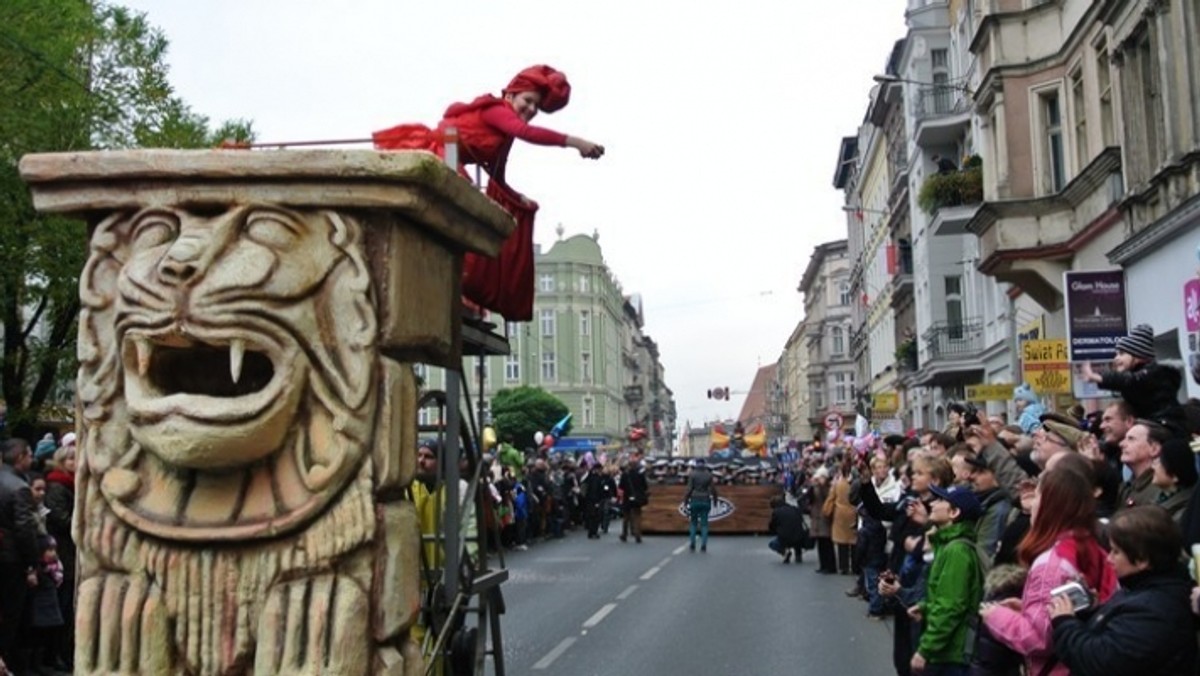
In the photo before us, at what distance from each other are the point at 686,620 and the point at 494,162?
9581mm

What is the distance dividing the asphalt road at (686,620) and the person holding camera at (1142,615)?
20.7ft

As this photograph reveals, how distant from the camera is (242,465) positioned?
414 cm

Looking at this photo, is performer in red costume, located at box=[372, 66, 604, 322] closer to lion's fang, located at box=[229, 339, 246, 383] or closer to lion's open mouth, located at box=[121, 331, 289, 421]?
lion's open mouth, located at box=[121, 331, 289, 421]

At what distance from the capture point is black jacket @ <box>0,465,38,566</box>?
960 centimetres

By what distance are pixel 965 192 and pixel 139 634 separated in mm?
29991

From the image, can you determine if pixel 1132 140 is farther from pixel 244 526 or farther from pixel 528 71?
pixel 244 526

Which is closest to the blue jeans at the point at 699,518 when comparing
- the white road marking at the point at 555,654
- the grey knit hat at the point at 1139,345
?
the white road marking at the point at 555,654

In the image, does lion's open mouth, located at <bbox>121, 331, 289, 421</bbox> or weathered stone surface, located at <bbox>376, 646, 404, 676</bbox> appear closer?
lion's open mouth, located at <bbox>121, 331, 289, 421</bbox>

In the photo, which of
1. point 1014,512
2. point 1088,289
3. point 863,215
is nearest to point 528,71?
point 1014,512

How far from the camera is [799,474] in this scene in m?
35.9

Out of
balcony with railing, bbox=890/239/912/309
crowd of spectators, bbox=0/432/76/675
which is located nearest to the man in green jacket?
crowd of spectators, bbox=0/432/76/675

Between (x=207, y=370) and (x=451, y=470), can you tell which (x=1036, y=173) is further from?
(x=207, y=370)

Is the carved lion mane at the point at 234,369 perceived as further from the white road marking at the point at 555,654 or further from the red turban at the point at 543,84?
the white road marking at the point at 555,654

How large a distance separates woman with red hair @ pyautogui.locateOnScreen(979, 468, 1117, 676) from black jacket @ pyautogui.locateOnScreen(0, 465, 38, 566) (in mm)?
6893
